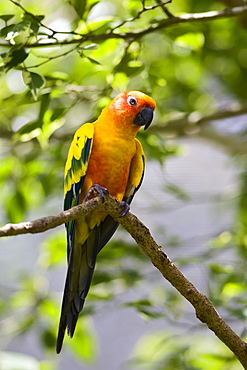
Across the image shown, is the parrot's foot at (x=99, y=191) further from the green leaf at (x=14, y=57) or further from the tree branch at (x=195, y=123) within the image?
the tree branch at (x=195, y=123)

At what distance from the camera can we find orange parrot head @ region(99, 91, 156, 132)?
236 centimetres

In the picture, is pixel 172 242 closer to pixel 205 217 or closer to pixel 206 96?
pixel 206 96

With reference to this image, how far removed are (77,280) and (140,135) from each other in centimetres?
82

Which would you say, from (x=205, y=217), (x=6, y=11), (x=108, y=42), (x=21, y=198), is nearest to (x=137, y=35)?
(x=108, y=42)

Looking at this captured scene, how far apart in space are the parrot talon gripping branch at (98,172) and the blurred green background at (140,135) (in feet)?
0.47

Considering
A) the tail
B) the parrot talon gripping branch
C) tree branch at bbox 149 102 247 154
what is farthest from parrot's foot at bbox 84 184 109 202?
tree branch at bbox 149 102 247 154

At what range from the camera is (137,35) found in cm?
234

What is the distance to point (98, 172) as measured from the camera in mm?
2297

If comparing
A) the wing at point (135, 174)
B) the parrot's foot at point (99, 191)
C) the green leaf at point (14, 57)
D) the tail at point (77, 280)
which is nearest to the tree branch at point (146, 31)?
the green leaf at point (14, 57)

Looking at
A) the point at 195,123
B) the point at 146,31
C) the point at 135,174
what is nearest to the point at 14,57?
the point at 146,31

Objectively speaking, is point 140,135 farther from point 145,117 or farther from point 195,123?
point 195,123

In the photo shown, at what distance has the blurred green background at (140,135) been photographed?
2.41m

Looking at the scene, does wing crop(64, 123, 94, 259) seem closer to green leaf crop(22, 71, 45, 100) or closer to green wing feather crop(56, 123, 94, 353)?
green wing feather crop(56, 123, 94, 353)

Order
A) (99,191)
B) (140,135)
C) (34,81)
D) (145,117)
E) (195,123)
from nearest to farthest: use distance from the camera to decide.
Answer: (99,191) < (34,81) < (145,117) < (140,135) < (195,123)
